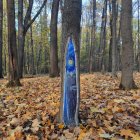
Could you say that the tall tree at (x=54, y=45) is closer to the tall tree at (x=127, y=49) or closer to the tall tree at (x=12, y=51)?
the tall tree at (x=12, y=51)

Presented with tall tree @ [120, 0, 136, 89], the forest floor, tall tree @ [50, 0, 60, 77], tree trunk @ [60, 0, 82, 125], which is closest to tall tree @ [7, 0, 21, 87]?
the forest floor

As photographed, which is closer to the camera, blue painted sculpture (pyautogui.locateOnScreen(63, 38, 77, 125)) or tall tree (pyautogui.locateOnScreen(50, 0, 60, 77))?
blue painted sculpture (pyautogui.locateOnScreen(63, 38, 77, 125))

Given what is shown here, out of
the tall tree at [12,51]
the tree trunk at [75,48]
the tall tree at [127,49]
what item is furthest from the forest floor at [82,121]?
the tall tree at [12,51]

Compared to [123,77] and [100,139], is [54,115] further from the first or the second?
[123,77]

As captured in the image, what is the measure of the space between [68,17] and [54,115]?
6.68 feet

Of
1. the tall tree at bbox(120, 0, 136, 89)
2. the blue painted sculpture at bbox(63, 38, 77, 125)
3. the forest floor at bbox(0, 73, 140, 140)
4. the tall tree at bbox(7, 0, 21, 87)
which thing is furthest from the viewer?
the tall tree at bbox(7, 0, 21, 87)

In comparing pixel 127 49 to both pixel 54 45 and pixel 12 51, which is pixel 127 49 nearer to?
pixel 12 51

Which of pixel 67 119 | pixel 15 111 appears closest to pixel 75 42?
pixel 67 119

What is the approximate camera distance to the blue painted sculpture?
559 centimetres

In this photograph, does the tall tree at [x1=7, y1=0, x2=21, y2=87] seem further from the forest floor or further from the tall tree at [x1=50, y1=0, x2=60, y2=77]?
the tall tree at [x1=50, y1=0, x2=60, y2=77]

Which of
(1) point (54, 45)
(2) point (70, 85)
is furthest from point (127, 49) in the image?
(1) point (54, 45)

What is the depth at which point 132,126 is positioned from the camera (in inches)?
216

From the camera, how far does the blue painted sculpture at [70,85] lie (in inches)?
220

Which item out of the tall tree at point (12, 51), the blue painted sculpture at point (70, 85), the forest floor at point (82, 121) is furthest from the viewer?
the tall tree at point (12, 51)
